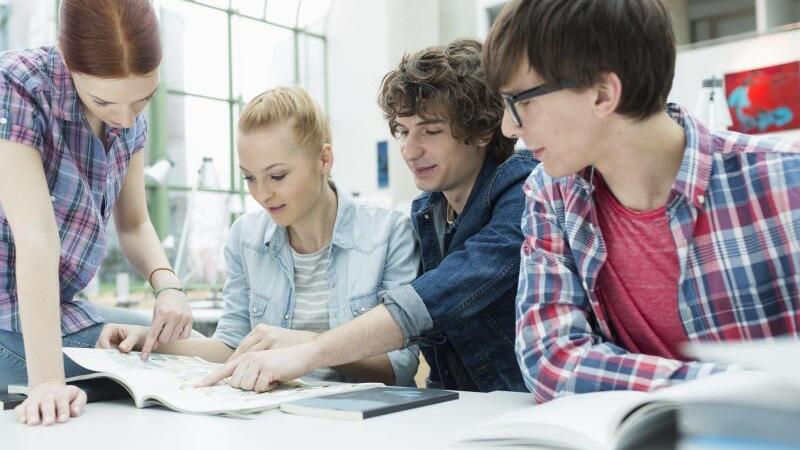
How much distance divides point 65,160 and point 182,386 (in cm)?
49

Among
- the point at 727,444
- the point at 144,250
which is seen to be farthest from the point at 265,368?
the point at 727,444

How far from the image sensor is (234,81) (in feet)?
35.4

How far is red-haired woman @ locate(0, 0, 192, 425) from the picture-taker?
48.9 inches

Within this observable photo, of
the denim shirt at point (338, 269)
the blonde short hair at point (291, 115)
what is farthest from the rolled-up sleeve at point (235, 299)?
the blonde short hair at point (291, 115)

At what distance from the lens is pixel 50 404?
1151 mm

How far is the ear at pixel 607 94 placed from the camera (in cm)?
118

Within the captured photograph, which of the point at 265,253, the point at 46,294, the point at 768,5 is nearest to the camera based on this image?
the point at 46,294

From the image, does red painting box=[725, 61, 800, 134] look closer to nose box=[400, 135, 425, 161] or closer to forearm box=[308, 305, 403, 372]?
nose box=[400, 135, 425, 161]

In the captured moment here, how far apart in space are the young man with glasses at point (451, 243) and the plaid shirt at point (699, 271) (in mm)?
270

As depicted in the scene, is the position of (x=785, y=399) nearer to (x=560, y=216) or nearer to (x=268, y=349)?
(x=560, y=216)

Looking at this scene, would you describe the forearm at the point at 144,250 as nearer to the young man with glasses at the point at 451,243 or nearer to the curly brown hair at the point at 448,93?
the young man with glasses at the point at 451,243

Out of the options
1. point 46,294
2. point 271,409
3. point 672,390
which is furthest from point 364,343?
point 672,390

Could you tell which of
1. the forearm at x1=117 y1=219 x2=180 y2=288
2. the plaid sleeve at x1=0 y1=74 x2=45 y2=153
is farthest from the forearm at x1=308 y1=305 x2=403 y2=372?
the plaid sleeve at x1=0 y1=74 x2=45 y2=153

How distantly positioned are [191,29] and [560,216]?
10128 millimetres
